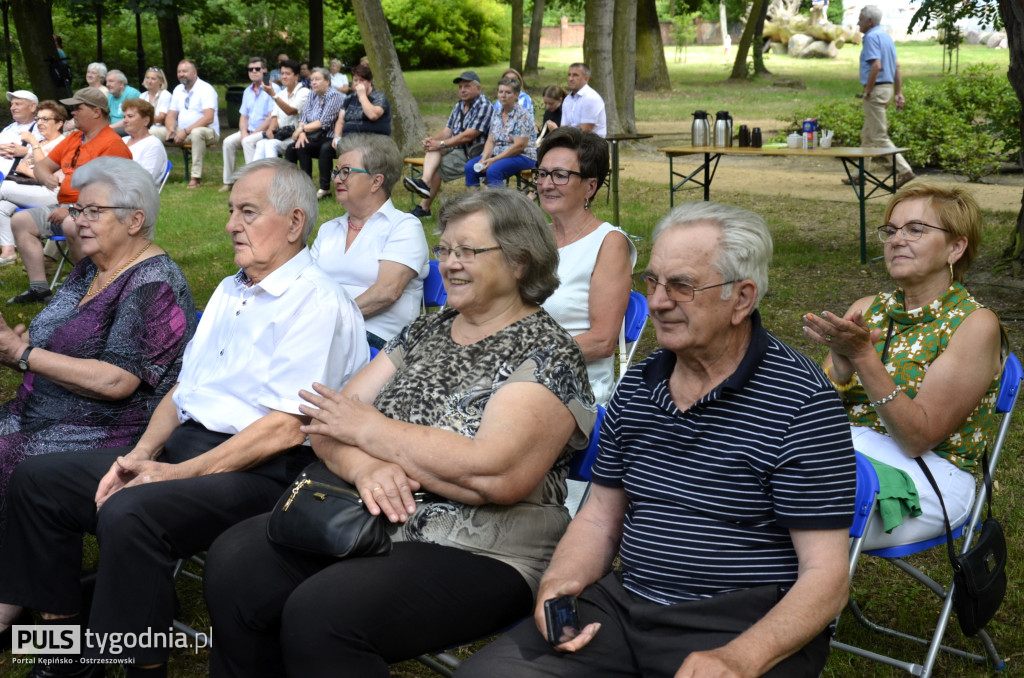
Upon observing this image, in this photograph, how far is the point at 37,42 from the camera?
20078mm

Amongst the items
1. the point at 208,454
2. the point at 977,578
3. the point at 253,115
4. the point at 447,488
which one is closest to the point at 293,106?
the point at 253,115

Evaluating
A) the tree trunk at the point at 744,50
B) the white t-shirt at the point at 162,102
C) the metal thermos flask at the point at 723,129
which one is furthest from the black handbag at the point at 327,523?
the tree trunk at the point at 744,50

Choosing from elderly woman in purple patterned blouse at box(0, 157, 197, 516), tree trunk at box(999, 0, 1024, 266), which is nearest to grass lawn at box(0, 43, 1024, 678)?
elderly woman in purple patterned blouse at box(0, 157, 197, 516)

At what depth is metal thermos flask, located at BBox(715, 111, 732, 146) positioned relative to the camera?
391 inches

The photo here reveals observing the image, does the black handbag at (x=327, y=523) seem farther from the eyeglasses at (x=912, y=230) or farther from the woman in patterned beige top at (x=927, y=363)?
the eyeglasses at (x=912, y=230)

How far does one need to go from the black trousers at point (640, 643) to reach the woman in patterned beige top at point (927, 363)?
70cm

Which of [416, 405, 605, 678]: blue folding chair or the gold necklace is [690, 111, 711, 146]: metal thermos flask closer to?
the gold necklace

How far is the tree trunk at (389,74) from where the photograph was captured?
15.2 metres

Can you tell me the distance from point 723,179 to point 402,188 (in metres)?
4.57

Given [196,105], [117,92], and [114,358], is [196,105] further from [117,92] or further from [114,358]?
[114,358]

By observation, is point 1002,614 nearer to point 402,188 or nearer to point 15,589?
point 15,589

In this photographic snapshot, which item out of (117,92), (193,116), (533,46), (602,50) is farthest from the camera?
(533,46)

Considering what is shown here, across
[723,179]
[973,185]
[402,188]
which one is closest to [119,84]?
[402,188]

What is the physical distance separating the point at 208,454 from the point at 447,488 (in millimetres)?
866
